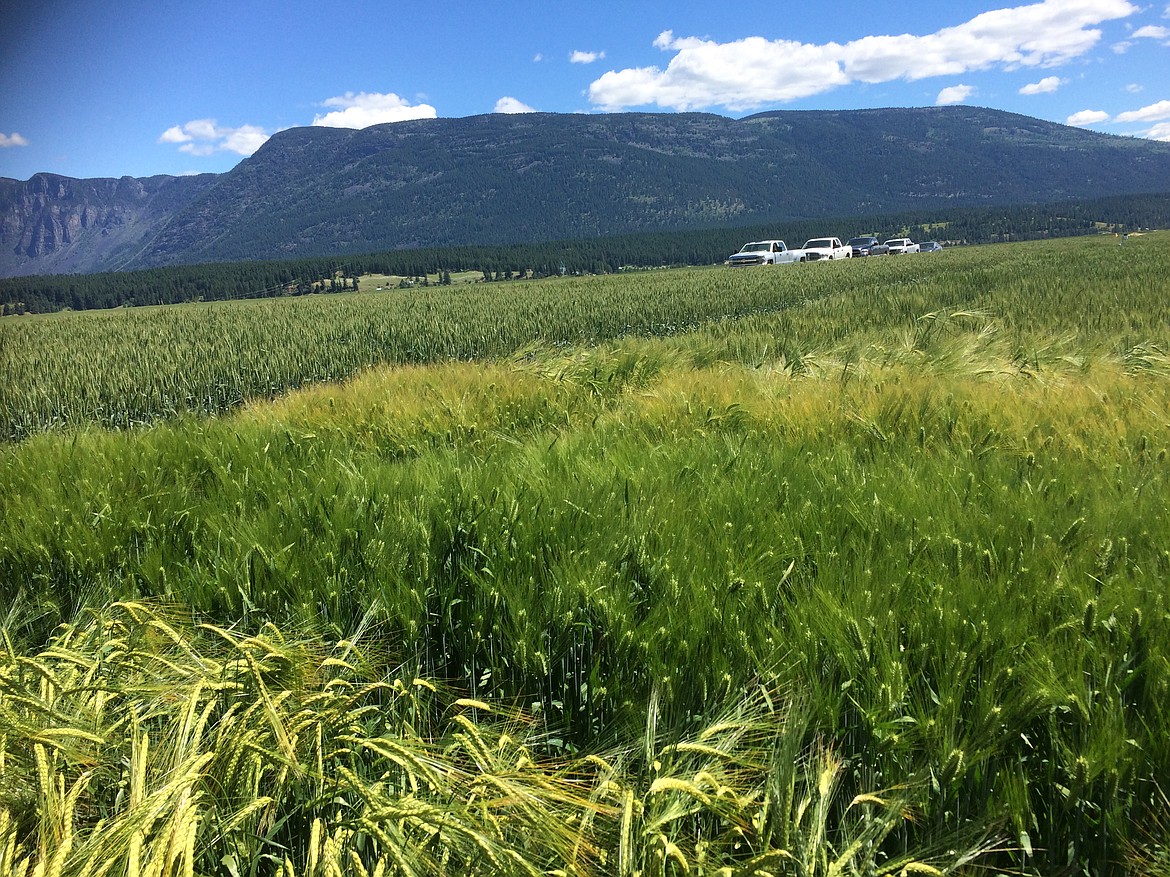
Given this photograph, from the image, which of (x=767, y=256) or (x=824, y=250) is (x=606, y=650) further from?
(x=824, y=250)

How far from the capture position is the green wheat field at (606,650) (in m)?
1.09

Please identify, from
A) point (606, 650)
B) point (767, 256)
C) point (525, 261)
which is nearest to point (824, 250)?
point (767, 256)

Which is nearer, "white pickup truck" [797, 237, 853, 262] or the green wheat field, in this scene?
the green wheat field

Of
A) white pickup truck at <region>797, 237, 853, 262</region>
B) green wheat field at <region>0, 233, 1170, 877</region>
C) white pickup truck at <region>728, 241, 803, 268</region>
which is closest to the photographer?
green wheat field at <region>0, 233, 1170, 877</region>

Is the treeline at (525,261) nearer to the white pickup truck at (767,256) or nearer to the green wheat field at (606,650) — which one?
the white pickup truck at (767,256)

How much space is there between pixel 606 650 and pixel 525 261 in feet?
268

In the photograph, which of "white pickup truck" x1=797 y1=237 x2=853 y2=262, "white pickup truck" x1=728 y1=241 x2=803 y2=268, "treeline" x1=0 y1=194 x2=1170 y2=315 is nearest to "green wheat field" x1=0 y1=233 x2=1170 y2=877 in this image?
"white pickup truck" x1=728 y1=241 x2=803 y2=268

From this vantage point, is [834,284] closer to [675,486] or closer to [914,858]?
[675,486]

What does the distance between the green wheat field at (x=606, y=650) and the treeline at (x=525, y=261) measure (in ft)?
180

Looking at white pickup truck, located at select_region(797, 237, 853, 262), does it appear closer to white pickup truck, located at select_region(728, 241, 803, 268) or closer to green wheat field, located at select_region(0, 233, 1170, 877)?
white pickup truck, located at select_region(728, 241, 803, 268)

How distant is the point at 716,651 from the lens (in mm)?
1544

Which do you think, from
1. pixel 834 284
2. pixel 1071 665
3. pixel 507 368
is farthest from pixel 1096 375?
pixel 834 284

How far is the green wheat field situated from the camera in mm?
1094

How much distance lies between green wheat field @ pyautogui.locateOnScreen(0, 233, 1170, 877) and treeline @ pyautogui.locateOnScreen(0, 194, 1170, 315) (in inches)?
2154
